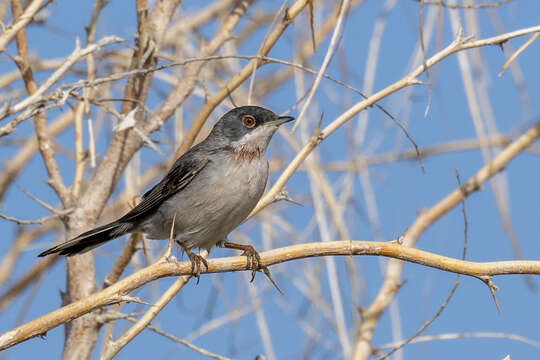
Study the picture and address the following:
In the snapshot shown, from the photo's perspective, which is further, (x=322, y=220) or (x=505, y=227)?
(x=322, y=220)

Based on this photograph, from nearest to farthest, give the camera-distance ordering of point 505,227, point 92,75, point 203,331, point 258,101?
point 505,227, point 203,331, point 92,75, point 258,101

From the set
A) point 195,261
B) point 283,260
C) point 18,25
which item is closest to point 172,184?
point 195,261

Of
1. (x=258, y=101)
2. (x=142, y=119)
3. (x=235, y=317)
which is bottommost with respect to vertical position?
(x=235, y=317)

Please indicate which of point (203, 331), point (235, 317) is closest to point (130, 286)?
point (203, 331)

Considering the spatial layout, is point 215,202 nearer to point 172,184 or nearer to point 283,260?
point 172,184

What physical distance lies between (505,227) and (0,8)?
3.81 metres

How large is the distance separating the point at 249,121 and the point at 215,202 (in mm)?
799

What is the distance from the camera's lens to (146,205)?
4801mm

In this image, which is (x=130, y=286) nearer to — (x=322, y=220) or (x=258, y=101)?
(x=322, y=220)

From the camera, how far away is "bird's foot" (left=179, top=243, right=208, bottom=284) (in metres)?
3.43

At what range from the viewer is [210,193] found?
4.56 meters

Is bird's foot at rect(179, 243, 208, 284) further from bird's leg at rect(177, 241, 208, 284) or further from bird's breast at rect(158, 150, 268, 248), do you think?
bird's breast at rect(158, 150, 268, 248)

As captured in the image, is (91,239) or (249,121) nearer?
(91,239)

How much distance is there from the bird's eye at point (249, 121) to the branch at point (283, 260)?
1.98 metres
